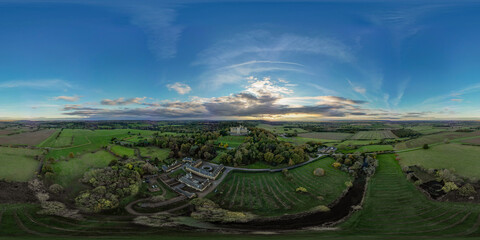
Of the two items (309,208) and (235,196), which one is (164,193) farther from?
(309,208)

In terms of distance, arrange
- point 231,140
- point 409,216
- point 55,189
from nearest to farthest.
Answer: point 409,216
point 55,189
point 231,140

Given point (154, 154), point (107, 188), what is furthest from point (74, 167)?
point (154, 154)

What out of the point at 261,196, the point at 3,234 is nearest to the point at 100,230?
the point at 3,234

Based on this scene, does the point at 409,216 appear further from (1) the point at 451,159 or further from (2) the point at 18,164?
(2) the point at 18,164

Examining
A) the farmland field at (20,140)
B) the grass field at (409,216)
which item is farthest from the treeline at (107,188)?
the farmland field at (20,140)

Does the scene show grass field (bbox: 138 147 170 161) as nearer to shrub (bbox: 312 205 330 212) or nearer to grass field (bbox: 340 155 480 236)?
shrub (bbox: 312 205 330 212)

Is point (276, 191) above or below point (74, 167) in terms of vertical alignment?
below
